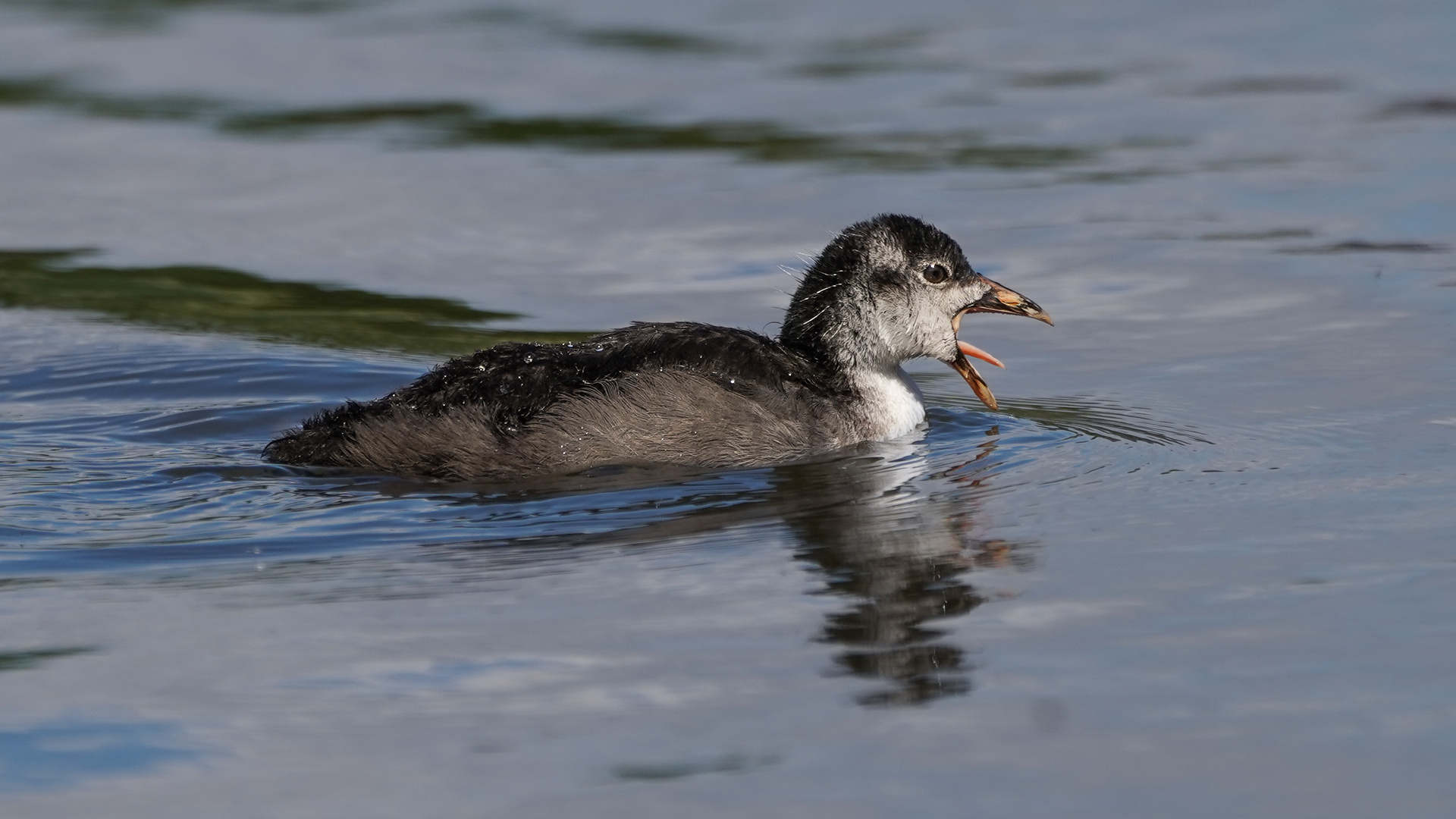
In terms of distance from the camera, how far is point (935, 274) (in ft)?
34.4

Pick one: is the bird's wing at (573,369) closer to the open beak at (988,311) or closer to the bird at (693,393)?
the bird at (693,393)

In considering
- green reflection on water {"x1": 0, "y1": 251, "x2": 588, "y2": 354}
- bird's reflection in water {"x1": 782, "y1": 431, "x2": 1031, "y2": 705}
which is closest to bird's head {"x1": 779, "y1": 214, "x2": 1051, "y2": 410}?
→ bird's reflection in water {"x1": 782, "y1": 431, "x2": 1031, "y2": 705}

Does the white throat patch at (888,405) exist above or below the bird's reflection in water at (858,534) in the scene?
above

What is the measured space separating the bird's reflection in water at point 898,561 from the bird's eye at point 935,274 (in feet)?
3.32

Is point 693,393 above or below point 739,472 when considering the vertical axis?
above

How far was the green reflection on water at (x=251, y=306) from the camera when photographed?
1214 centimetres

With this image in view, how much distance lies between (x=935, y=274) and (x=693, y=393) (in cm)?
168

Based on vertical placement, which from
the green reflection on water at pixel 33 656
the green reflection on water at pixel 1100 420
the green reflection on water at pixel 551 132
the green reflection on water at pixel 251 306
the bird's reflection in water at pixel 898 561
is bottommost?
the green reflection on water at pixel 33 656

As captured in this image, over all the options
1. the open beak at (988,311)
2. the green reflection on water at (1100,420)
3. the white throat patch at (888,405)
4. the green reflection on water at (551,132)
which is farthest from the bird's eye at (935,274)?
the green reflection on water at (551,132)

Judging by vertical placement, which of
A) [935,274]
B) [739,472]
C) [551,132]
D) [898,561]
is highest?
[551,132]

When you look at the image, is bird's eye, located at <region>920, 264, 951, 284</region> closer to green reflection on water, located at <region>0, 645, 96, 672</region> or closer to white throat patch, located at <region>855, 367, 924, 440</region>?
white throat patch, located at <region>855, 367, 924, 440</region>

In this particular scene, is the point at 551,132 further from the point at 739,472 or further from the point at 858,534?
the point at 858,534

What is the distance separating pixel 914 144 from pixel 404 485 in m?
7.34

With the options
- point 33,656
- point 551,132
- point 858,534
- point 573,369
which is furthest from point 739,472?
point 551,132
